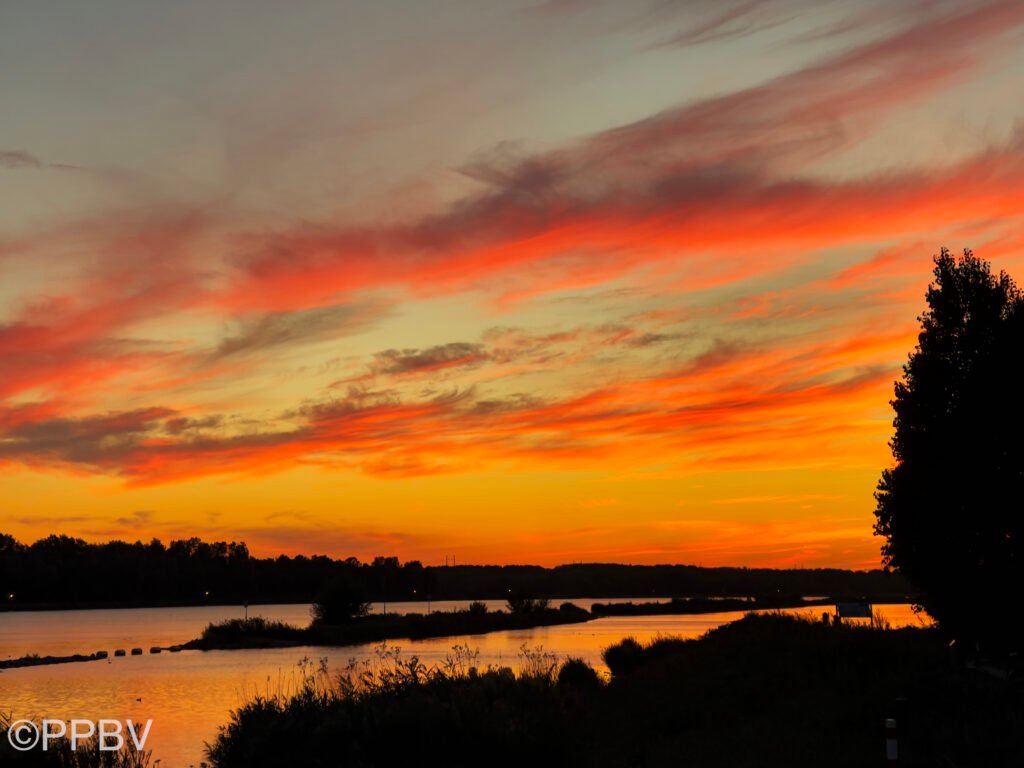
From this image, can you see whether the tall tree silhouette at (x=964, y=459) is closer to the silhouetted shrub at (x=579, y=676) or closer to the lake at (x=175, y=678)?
the silhouetted shrub at (x=579, y=676)

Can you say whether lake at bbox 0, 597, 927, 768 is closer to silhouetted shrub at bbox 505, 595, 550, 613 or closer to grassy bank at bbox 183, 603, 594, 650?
grassy bank at bbox 183, 603, 594, 650

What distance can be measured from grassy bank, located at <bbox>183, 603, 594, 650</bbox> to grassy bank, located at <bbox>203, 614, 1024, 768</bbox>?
71.1m

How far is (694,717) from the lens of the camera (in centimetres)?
2994

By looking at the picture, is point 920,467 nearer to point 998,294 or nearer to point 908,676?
point 998,294

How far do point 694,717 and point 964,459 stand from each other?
41.9 feet

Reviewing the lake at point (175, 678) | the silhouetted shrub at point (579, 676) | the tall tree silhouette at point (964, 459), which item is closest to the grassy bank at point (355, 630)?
the lake at point (175, 678)

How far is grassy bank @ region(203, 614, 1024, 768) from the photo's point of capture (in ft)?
68.7

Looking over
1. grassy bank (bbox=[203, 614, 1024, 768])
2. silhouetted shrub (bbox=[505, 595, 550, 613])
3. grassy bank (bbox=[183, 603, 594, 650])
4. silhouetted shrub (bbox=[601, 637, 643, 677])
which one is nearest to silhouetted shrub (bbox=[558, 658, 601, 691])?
grassy bank (bbox=[203, 614, 1024, 768])

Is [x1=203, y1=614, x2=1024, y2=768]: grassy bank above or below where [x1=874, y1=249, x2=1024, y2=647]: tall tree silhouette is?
below

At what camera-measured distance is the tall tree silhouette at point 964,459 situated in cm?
3412

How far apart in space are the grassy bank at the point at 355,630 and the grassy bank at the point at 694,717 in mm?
71066

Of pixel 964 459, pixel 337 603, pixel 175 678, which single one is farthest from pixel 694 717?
pixel 337 603

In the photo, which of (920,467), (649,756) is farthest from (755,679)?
(920,467)

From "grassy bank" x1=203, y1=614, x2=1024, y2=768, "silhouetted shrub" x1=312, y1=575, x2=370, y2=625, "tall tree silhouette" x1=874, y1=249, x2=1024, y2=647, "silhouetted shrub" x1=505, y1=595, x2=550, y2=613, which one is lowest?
"silhouetted shrub" x1=505, y1=595, x2=550, y2=613
